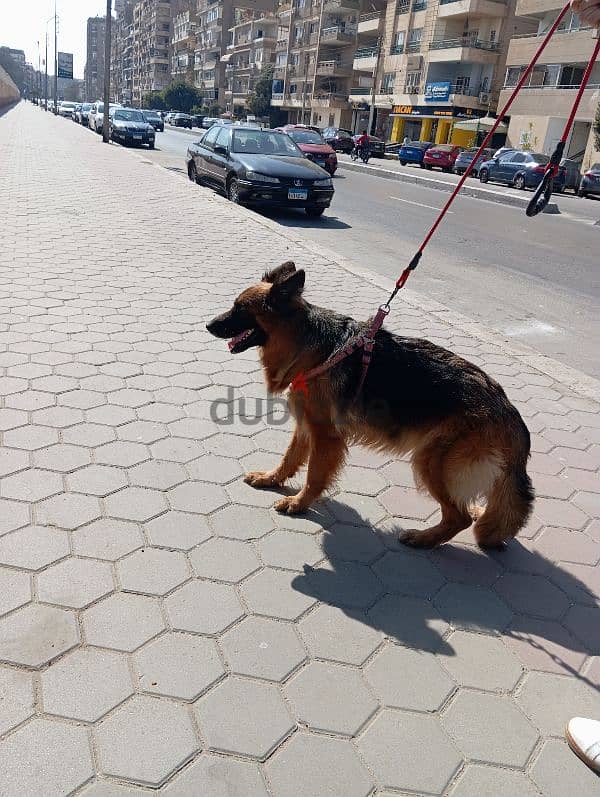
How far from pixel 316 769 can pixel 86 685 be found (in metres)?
0.81

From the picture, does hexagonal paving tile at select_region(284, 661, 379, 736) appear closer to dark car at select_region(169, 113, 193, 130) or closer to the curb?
the curb

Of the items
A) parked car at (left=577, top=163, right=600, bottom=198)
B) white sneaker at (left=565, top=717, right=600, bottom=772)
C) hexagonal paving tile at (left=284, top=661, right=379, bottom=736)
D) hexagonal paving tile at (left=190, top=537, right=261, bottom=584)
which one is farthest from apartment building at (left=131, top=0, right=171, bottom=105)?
white sneaker at (left=565, top=717, right=600, bottom=772)

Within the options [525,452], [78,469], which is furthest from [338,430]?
[78,469]

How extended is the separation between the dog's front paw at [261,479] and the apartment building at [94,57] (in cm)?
17411

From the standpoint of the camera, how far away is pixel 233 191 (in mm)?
13906

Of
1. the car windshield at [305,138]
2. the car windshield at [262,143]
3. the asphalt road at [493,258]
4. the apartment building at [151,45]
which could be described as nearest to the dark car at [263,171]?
the car windshield at [262,143]

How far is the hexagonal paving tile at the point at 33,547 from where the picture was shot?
2655mm

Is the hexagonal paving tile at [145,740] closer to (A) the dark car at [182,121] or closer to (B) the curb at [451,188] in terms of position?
(B) the curb at [451,188]

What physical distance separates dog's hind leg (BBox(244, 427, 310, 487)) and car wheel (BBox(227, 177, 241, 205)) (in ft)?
36.7

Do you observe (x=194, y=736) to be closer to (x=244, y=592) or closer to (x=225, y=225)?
(x=244, y=592)

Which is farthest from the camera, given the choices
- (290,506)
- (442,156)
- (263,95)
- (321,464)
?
(263,95)

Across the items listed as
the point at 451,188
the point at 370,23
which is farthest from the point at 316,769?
the point at 370,23

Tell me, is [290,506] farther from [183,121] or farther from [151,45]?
[151,45]

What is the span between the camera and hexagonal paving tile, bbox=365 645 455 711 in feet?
7.16
